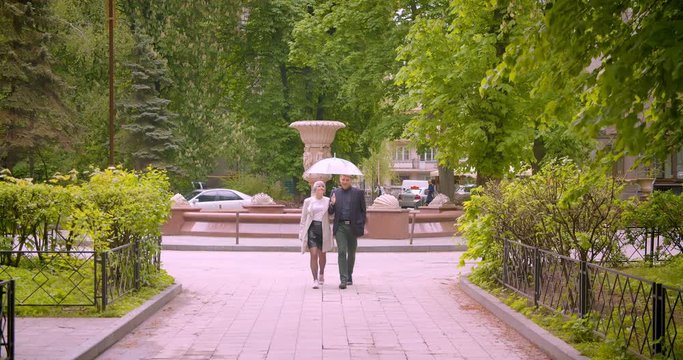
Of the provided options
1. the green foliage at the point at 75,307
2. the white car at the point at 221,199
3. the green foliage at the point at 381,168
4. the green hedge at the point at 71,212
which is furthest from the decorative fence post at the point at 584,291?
the green foliage at the point at 381,168

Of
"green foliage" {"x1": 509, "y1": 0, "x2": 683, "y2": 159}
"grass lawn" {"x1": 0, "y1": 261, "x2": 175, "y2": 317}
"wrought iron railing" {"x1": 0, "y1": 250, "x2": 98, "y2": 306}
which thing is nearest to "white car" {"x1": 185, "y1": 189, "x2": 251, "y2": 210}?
"wrought iron railing" {"x1": 0, "y1": 250, "x2": 98, "y2": 306}

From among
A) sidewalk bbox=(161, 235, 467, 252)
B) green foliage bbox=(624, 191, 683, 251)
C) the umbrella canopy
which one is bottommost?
sidewalk bbox=(161, 235, 467, 252)

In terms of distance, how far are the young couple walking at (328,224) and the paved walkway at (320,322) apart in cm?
56

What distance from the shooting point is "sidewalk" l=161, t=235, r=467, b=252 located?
24.3 metres

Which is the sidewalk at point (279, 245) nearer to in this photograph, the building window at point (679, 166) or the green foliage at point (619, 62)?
the green foliage at point (619, 62)

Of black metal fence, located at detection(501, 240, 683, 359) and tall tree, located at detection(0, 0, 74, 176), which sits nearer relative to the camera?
black metal fence, located at detection(501, 240, 683, 359)

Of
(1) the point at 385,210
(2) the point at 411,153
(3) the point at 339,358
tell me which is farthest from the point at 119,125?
(2) the point at 411,153

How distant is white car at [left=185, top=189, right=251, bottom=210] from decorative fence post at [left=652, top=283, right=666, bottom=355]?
30.6 metres

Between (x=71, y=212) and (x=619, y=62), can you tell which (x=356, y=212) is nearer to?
(x=71, y=212)

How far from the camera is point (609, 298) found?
898 cm

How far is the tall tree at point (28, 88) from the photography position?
33.4m

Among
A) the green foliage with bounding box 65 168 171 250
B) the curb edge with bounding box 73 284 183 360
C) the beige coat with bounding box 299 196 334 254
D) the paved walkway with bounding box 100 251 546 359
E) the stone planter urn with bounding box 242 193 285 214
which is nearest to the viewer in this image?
the curb edge with bounding box 73 284 183 360

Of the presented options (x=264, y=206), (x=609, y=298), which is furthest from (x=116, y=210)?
(x=264, y=206)

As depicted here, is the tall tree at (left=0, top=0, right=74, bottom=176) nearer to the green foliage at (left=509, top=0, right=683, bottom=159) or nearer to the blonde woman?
the blonde woman
